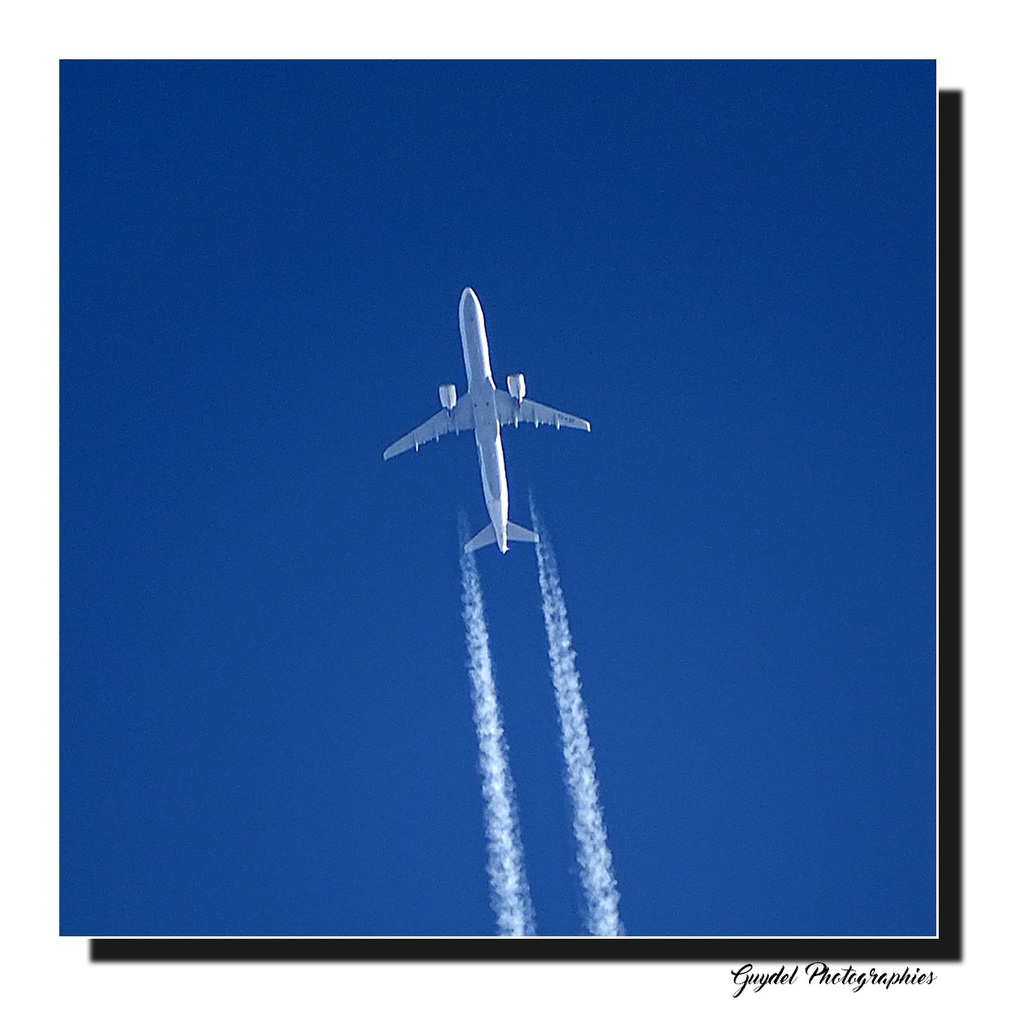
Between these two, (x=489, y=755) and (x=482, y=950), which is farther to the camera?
(x=489, y=755)

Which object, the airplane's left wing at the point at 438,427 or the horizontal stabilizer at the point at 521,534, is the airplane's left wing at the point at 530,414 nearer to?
the airplane's left wing at the point at 438,427

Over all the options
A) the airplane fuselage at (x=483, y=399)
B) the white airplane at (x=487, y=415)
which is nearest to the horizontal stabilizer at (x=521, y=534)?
the white airplane at (x=487, y=415)

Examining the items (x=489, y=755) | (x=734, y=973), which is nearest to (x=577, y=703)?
(x=489, y=755)

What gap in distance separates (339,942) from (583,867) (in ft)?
80.7

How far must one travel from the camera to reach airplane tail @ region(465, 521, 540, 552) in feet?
207

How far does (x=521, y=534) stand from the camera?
207 ft

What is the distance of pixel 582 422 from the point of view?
6269cm

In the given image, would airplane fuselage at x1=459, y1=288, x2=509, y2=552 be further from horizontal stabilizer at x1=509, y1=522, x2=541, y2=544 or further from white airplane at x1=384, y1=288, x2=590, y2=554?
horizontal stabilizer at x1=509, y1=522, x2=541, y2=544

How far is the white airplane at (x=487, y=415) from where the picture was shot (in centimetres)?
5794

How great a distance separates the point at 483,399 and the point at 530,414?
3.38 m

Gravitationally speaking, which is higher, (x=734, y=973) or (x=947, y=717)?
(x=947, y=717)

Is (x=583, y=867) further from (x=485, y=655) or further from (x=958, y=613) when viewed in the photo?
(x=958, y=613)

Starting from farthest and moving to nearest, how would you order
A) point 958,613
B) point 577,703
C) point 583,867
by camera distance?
point 577,703
point 583,867
point 958,613

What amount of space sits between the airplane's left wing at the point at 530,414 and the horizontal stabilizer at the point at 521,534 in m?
4.43
